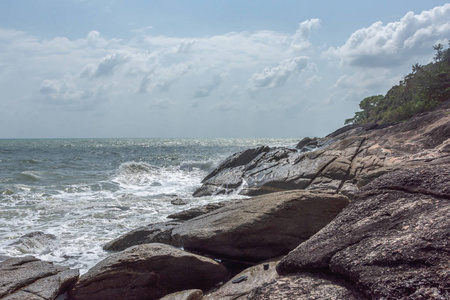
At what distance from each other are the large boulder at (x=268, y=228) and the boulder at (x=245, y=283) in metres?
0.71

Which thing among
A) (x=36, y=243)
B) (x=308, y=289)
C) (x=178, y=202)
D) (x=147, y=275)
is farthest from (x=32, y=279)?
(x=178, y=202)

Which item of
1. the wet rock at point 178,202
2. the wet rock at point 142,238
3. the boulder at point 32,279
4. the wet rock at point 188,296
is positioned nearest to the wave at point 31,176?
the wet rock at point 178,202

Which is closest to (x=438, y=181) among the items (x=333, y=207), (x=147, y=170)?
(x=333, y=207)

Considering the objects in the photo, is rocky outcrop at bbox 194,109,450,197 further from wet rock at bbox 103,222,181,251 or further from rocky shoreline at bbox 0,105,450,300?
wet rock at bbox 103,222,181,251

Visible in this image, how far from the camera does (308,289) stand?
310 centimetres

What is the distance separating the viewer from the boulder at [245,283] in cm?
487

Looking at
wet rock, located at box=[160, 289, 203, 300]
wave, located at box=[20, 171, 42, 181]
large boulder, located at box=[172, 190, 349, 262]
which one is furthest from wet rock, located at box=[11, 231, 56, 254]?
wave, located at box=[20, 171, 42, 181]

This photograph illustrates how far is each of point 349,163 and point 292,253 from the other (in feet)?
38.1

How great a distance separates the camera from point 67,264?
791cm

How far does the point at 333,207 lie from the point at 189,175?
817 inches

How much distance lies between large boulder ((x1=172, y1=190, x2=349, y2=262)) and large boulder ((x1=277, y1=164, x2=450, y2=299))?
2.39 metres

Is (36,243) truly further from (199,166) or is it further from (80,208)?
(199,166)

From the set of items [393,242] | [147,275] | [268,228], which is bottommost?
[147,275]

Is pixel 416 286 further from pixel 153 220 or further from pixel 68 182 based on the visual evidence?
pixel 68 182
